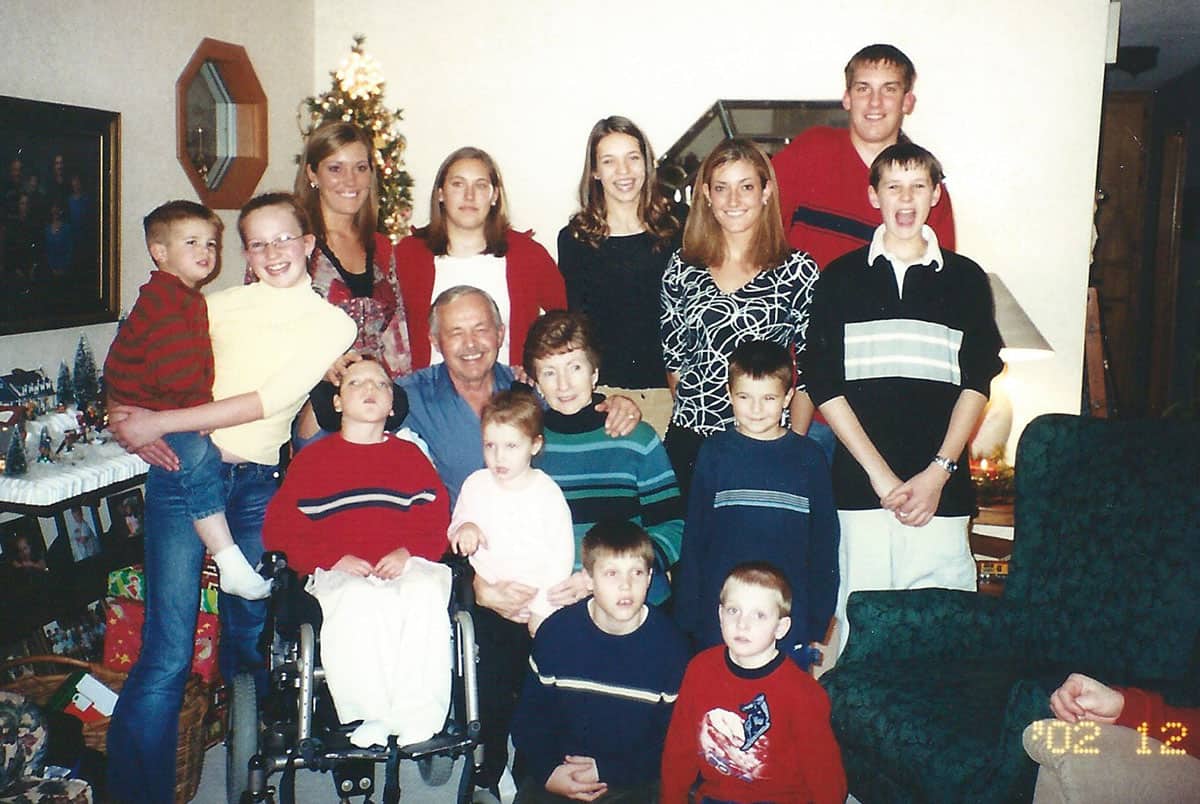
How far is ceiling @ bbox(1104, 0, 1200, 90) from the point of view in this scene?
194 inches

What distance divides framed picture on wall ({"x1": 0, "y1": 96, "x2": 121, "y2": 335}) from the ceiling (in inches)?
177

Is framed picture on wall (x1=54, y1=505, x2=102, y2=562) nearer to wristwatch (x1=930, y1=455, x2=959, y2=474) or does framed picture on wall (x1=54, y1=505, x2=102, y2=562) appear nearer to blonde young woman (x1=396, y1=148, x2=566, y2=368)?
blonde young woman (x1=396, y1=148, x2=566, y2=368)

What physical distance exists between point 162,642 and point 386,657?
0.80 metres

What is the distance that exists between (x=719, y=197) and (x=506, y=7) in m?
2.80

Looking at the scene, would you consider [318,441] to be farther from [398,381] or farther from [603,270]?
[603,270]

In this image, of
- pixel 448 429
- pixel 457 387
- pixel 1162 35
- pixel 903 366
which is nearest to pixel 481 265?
pixel 457 387

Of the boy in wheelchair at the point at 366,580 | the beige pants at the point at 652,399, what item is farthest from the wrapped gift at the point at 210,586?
the beige pants at the point at 652,399

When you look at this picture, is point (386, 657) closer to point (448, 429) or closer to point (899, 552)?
point (448, 429)

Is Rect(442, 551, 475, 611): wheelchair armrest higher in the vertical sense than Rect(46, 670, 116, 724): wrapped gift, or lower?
higher

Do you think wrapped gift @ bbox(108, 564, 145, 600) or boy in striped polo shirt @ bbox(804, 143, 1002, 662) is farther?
wrapped gift @ bbox(108, 564, 145, 600)

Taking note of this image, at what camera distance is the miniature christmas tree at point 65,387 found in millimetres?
3117

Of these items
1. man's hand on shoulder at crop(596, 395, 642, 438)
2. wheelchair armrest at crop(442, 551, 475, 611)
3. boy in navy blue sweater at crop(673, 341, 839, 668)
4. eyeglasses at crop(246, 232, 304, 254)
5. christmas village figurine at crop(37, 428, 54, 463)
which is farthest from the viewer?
christmas village figurine at crop(37, 428, 54, 463)

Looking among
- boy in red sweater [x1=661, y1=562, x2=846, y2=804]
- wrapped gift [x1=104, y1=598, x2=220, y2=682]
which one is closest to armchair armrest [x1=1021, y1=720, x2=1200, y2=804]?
boy in red sweater [x1=661, y1=562, x2=846, y2=804]

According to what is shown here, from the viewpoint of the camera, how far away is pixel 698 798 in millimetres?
2121
